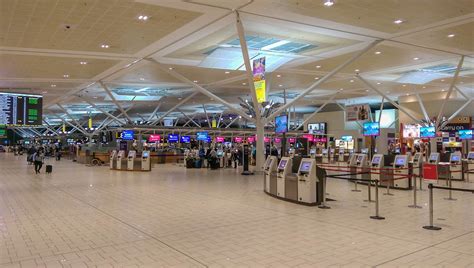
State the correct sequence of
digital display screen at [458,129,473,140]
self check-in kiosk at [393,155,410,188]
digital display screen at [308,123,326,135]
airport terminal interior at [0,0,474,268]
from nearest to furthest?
airport terminal interior at [0,0,474,268] < self check-in kiosk at [393,155,410,188] < digital display screen at [458,129,473,140] < digital display screen at [308,123,326,135]

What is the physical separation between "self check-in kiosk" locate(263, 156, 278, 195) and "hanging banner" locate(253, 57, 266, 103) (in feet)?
13.7

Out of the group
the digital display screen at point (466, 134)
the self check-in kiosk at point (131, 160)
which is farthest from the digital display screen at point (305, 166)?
the digital display screen at point (466, 134)

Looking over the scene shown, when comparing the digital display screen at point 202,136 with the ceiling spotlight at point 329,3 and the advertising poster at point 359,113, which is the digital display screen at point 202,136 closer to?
the advertising poster at point 359,113

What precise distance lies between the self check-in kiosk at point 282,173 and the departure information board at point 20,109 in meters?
13.4

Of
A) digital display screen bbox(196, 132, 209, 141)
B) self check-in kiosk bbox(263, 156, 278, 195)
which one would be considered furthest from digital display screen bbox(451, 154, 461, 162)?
digital display screen bbox(196, 132, 209, 141)

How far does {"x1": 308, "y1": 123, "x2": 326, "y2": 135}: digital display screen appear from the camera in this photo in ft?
141

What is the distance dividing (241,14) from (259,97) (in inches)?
198

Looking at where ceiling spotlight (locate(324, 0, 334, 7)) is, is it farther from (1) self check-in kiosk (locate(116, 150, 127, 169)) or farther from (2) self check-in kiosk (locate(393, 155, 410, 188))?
(1) self check-in kiosk (locate(116, 150, 127, 169))

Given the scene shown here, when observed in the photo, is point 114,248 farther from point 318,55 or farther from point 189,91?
point 189,91

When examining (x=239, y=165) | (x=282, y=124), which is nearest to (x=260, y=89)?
(x=282, y=124)

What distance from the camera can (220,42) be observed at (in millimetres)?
15383

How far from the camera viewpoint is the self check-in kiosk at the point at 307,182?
9.73 meters

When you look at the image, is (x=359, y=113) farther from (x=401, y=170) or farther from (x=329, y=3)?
(x=329, y=3)

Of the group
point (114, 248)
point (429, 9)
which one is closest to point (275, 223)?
point (114, 248)
